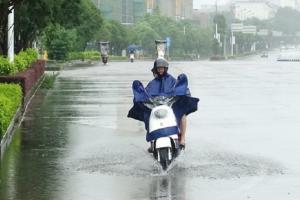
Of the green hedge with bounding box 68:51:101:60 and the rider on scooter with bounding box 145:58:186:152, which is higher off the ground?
the rider on scooter with bounding box 145:58:186:152

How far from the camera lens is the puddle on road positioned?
9750mm

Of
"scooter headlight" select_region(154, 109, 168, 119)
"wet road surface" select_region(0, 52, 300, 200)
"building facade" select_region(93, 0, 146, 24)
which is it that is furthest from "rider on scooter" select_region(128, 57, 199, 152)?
"building facade" select_region(93, 0, 146, 24)

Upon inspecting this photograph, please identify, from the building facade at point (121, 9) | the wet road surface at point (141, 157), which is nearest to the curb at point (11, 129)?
the wet road surface at point (141, 157)

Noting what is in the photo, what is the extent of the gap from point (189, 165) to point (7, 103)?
3587 mm

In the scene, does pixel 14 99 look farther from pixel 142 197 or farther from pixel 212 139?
pixel 142 197

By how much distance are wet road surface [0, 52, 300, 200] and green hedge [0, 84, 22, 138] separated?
1.41ft

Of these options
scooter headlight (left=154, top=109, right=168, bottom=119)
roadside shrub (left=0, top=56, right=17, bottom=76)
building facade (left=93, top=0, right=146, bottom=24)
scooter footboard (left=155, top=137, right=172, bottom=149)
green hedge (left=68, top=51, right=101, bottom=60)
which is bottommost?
scooter footboard (left=155, top=137, right=172, bottom=149)

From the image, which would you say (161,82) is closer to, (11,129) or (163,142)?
(163,142)

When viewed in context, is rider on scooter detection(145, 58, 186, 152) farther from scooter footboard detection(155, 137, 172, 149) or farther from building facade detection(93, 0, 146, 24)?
building facade detection(93, 0, 146, 24)

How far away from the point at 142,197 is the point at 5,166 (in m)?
2.66

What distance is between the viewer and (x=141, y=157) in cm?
1116

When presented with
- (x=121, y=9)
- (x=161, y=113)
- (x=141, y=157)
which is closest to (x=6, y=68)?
(x=141, y=157)

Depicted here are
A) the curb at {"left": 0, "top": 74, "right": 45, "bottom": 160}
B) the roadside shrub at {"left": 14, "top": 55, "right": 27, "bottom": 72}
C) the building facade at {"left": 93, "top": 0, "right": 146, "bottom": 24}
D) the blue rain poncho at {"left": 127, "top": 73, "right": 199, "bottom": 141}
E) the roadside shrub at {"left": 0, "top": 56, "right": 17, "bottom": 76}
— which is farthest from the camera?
the building facade at {"left": 93, "top": 0, "right": 146, "bottom": 24}

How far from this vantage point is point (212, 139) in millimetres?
13180
